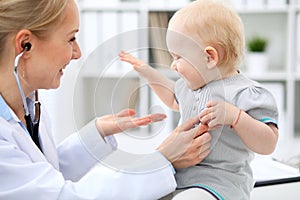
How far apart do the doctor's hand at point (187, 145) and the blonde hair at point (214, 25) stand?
5.9 inches

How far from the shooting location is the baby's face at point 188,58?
39.3 inches

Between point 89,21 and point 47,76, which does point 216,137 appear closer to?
point 47,76

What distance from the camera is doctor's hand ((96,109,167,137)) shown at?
1.07 metres

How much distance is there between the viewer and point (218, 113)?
0.98 m

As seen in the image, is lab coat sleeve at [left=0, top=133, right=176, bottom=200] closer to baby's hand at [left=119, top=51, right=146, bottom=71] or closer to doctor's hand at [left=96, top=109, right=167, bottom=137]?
doctor's hand at [left=96, top=109, right=167, bottom=137]

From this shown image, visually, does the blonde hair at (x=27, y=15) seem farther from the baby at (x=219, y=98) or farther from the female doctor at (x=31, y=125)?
the baby at (x=219, y=98)

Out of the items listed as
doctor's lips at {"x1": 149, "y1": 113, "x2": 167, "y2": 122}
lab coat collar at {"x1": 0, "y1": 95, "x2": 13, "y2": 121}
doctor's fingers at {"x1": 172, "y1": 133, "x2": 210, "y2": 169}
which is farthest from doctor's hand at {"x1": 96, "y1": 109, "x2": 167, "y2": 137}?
lab coat collar at {"x1": 0, "y1": 95, "x2": 13, "y2": 121}

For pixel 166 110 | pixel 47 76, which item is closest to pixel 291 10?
pixel 166 110

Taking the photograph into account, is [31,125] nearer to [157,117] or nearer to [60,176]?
[60,176]

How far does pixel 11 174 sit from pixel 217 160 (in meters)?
0.42

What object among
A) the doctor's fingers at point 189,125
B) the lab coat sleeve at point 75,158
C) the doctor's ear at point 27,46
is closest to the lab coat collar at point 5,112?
the doctor's ear at point 27,46

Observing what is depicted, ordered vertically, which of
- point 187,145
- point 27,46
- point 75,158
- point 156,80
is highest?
point 27,46

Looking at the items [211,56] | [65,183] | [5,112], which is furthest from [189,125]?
[5,112]

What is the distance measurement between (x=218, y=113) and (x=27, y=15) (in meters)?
0.42
